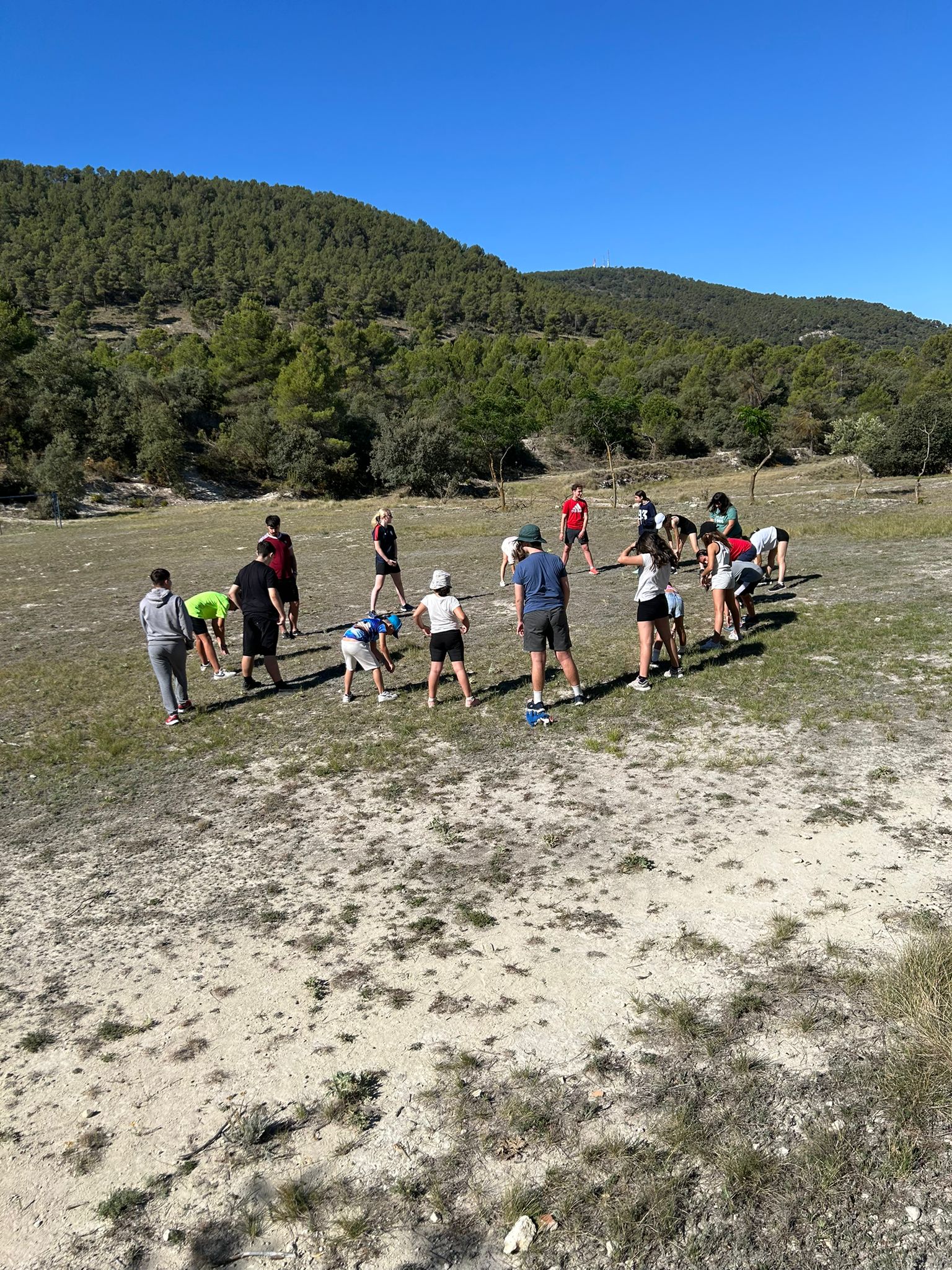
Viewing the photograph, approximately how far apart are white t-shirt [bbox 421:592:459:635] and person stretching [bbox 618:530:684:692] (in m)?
1.89

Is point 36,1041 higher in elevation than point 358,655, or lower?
lower

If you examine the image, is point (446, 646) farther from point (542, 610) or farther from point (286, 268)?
point (286, 268)

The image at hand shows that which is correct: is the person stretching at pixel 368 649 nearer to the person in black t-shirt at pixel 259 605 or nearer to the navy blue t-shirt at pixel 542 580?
the person in black t-shirt at pixel 259 605

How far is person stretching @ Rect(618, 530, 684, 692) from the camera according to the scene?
813 centimetres

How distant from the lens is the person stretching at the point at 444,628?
25.8 ft

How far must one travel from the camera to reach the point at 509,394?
57.0 metres

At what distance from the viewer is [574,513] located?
→ 1515 cm

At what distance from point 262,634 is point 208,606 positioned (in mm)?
1125

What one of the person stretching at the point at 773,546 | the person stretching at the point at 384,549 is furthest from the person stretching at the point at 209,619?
the person stretching at the point at 773,546

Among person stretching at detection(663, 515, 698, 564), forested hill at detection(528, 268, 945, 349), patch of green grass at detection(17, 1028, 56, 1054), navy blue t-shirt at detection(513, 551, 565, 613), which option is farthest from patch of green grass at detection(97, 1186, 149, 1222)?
forested hill at detection(528, 268, 945, 349)

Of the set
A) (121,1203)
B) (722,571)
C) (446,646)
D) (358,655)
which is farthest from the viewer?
(722,571)

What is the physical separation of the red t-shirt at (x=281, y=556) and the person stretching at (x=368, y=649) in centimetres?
211

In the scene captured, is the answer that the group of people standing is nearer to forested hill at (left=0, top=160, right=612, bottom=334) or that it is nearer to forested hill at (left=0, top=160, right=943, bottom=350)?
forested hill at (left=0, top=160, right=943, bottom=350)

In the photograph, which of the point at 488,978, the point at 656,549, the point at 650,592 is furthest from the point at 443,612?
the point at 488,978
